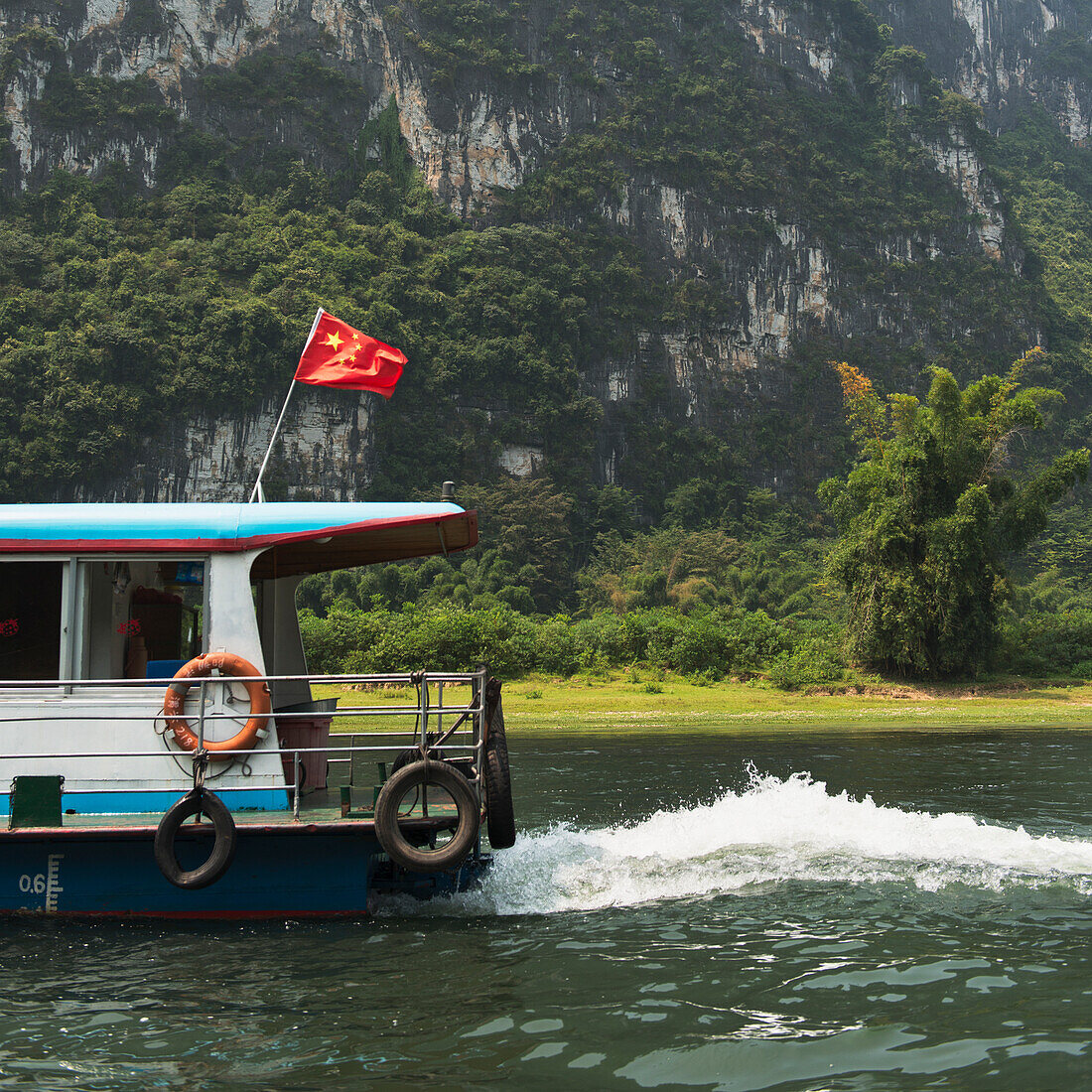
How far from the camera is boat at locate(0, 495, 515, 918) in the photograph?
24.9 feet

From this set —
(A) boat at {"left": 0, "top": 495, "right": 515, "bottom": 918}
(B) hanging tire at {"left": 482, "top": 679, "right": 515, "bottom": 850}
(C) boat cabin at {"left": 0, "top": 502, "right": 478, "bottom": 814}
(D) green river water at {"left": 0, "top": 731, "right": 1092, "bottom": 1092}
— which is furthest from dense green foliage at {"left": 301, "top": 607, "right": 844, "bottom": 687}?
(B) hanging tire at {"left": 482, "top": 679, "right": 515, "bottom": 850}

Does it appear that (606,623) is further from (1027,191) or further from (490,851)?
(1027,191)

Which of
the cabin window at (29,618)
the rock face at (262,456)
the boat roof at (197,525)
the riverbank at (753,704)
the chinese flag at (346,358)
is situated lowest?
the riverbank at (753,704)

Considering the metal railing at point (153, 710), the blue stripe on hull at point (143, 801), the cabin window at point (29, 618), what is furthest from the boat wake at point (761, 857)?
the cabin window at point (29, 618)

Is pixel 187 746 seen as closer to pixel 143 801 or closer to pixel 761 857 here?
pixel 143 801

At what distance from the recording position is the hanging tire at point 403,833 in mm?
7504

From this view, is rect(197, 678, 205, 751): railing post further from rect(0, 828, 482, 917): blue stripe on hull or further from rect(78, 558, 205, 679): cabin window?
rect(78, 558, 205, 679): cabin window

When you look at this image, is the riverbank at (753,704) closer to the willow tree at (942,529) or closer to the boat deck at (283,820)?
the willow tree at (942,529)

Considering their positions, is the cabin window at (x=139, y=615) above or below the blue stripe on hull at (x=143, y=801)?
above

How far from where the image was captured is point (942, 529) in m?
30.9

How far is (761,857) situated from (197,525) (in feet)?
18.5

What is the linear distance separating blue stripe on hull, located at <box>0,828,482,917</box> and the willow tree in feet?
82.6

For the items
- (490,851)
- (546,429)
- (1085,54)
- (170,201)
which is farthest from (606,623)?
(1085,54)

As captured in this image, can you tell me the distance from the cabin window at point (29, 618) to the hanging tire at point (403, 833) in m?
2.92
